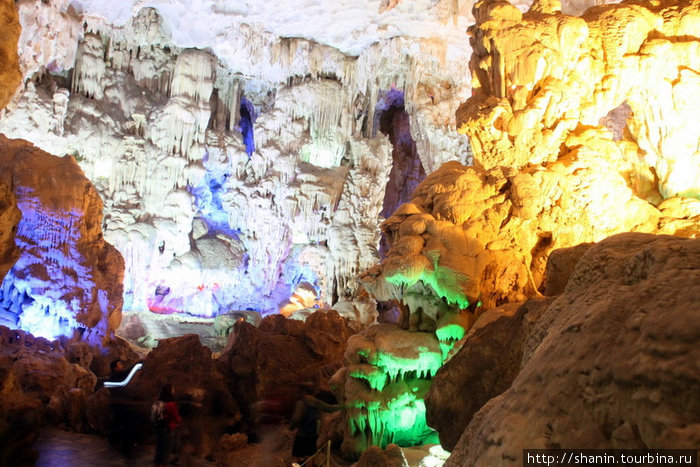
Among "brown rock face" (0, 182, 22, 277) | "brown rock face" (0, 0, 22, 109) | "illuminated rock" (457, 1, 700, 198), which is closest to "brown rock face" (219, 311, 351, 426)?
"brown rock face" (0, 182, 22, 277)

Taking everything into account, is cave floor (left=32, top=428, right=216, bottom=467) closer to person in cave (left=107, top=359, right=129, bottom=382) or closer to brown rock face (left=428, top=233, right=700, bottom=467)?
person in cave (left=107, top=359, right=129, bottom=382)

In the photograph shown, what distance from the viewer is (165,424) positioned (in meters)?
6.10

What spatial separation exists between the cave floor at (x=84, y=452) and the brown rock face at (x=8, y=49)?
13.3 feet

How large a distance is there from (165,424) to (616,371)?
562 cm

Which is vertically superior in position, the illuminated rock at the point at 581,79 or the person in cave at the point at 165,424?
the illuminated rock at the point at 581,79

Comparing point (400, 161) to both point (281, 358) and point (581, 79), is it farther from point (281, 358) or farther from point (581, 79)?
point (581, 79)

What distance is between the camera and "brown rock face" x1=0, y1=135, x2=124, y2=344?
10.9 m

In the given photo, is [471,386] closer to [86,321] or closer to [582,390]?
[582,390]

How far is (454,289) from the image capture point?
6711mm

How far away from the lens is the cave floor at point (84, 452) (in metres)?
6.41

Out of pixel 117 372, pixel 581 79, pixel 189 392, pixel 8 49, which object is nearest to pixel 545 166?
pixel 581 79

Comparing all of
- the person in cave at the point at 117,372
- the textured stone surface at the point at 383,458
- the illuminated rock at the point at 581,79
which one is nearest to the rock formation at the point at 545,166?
the illuminated rock at the point at 581,79

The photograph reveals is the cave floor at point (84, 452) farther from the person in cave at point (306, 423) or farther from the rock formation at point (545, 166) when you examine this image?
the rock formation at point (545, 166)

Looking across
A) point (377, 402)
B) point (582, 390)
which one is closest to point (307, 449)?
point (377, 402)
